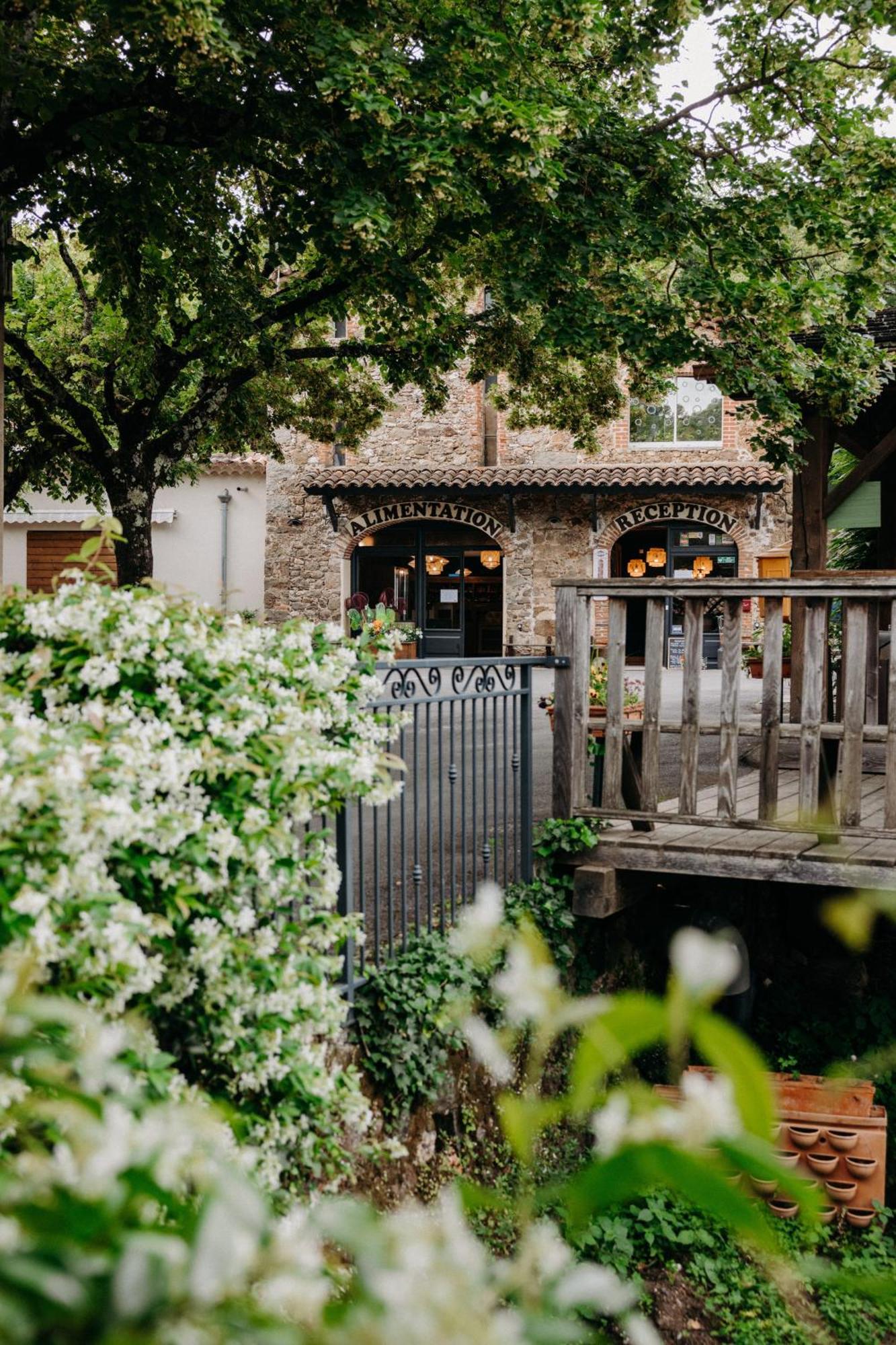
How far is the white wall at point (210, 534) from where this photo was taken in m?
24.4

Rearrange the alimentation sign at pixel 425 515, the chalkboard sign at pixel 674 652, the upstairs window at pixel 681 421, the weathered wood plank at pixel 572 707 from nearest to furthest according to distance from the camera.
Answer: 1. the weathered wood plank at pixel 572 707
2. the chalkboard sign at pixel 674 652
3. the upstairs window at pixel 681 421
4. the alimentation sign at pixel 425 515

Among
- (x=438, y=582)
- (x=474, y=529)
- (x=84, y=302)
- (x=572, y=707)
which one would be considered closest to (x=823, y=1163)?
(x=572, y=707)

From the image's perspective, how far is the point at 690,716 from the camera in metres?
4.78

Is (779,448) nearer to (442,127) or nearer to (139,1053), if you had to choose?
(442,127)

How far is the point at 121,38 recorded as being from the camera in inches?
279

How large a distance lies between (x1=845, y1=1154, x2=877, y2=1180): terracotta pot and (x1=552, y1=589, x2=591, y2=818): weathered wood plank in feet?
6.09

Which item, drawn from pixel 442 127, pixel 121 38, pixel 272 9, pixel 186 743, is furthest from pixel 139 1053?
pixel 121 38

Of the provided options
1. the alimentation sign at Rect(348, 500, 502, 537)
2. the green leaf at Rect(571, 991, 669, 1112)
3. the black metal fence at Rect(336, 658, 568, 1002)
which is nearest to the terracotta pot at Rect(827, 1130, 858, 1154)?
the black metal fence at Rect(336, 658, 568, 1002)

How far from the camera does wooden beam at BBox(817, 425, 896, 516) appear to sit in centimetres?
734

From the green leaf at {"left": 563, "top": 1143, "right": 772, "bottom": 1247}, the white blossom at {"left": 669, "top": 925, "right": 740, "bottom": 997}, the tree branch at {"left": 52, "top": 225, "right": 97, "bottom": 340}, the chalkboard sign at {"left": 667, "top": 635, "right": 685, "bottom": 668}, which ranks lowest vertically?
the chalkboard sign at {"left": 667, "top": 635, "right": 685, "bottom": 668}

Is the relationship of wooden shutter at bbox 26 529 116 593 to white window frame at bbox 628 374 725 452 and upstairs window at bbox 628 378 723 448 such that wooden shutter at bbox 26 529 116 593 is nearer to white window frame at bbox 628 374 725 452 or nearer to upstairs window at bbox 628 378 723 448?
white window frame at bbox 628 374 725 452

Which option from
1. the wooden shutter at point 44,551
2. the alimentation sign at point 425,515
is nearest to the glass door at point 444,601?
the alimentation sign at point 425,515

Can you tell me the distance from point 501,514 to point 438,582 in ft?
7.50

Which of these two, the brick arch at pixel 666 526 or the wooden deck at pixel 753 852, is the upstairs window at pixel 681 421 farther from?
the wooden deck at pixel 753 852
